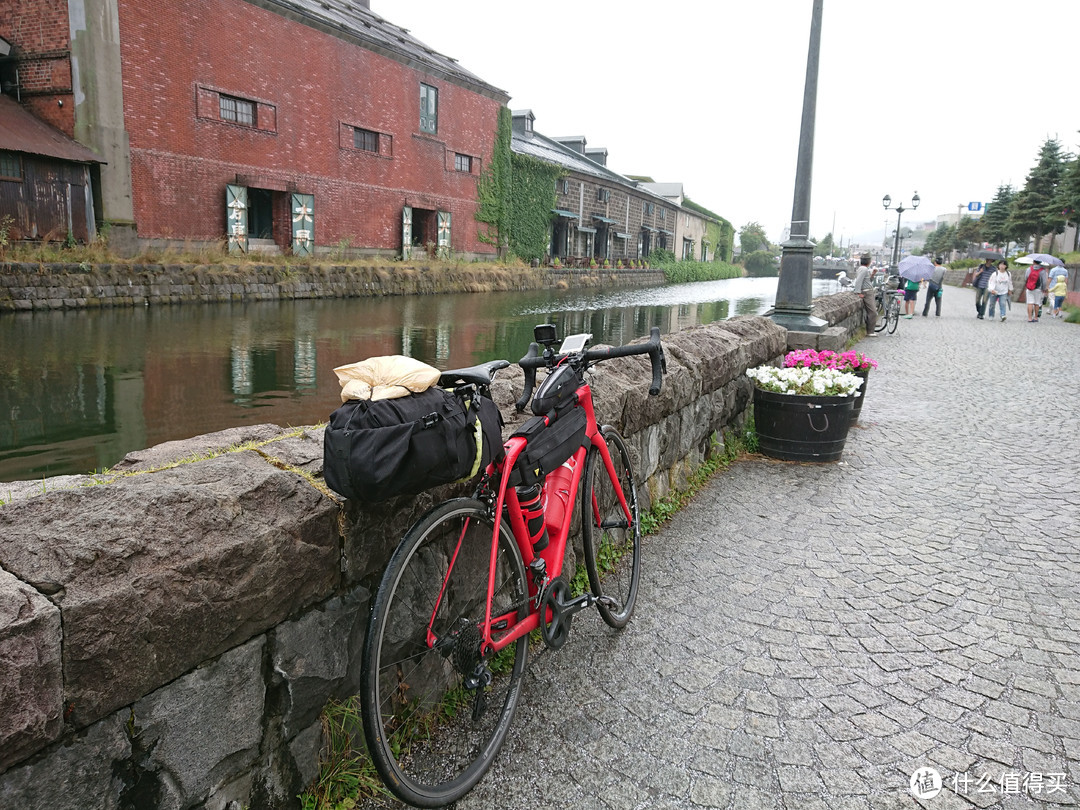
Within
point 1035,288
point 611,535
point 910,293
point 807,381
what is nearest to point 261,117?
point 910,293

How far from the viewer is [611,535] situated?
3924 millimetres

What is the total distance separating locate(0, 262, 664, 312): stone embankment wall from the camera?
1449cm

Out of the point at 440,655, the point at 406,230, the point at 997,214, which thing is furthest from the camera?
the point at 997,214

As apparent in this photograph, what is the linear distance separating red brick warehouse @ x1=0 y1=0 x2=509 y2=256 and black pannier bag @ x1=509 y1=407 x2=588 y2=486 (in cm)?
2101

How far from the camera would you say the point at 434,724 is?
8.11 feet

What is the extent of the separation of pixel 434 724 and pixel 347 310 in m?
16.5

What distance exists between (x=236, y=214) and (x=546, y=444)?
23008mm

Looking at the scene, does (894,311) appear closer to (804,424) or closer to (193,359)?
(804,424)

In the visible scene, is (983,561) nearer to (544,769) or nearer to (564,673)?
(564,673)

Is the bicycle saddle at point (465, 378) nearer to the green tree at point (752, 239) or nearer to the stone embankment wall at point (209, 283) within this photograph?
the stone embankment wall at point (209, 283)

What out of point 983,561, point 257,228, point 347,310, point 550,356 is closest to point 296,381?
point 550,356

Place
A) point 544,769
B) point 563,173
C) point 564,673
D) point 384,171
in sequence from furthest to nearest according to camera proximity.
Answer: point 563,173, point 384,171, point 564,673, point 544,769

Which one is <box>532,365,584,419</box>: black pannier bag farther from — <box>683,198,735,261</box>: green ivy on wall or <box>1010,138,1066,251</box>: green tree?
<box>683,198,735,261</box>: green ivy on wall

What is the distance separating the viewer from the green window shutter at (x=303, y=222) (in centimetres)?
2500
